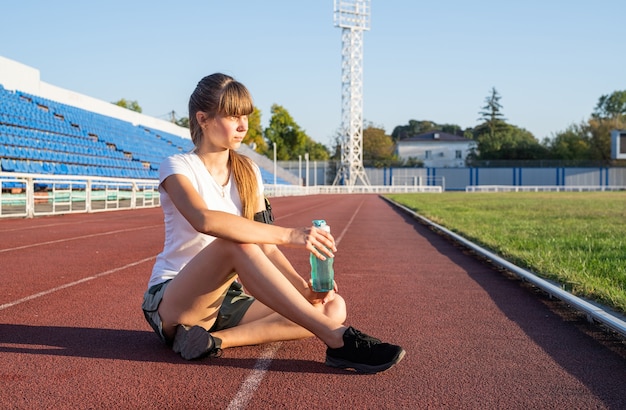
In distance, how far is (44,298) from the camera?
6137mm

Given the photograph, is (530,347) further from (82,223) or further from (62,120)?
(62,120)

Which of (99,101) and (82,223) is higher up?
(99,101)

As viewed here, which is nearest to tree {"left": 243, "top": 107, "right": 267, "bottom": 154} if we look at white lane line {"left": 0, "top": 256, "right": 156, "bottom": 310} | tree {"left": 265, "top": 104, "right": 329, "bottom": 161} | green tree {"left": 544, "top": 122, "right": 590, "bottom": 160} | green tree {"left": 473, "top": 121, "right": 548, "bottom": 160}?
tree {"left": 265, "top": 104, "right": 329, "bottom": 161}

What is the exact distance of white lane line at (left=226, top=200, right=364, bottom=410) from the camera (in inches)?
127

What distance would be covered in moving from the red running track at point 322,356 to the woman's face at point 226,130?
1223 mm

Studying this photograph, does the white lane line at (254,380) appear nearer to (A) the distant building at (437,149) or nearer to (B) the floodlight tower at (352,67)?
(B) the floodlight tower at (352,67)

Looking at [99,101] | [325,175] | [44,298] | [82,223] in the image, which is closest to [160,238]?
[82,223]

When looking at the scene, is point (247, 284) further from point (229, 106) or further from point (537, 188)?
point (537, 188)

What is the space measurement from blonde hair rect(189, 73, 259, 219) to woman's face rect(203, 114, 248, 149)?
0.10 feet

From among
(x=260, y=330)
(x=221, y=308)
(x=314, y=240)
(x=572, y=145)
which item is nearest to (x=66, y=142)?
(x=221, y=308)

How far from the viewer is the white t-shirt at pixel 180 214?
149 inches

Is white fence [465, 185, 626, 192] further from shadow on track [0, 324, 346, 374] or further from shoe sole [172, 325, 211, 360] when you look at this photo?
shoe sole [172, 325, 211, 360]

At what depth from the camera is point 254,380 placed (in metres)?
3.60

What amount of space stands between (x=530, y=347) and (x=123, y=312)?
9.99 feet
